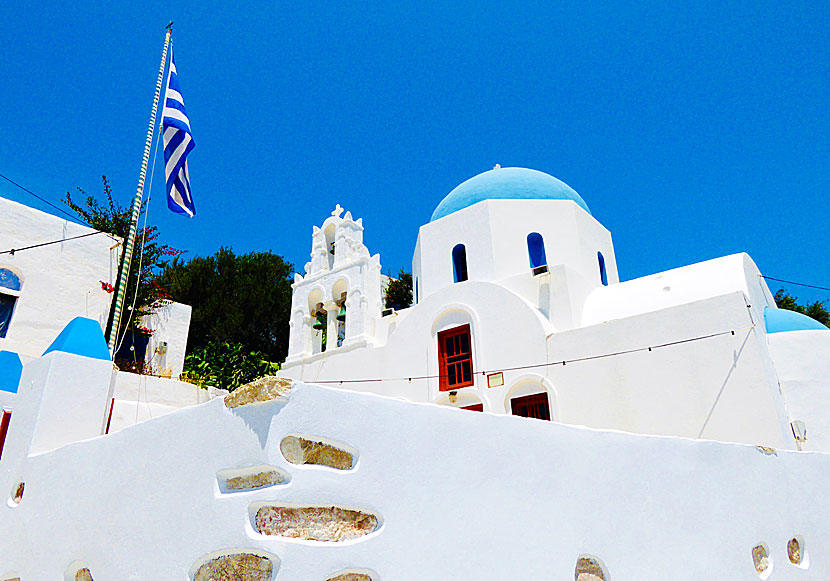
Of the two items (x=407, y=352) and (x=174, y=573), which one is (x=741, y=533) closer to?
(x=174, y=573)

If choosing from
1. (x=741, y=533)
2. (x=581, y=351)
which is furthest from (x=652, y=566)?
(x=581, y=351)

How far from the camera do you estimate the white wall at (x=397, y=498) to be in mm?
4535

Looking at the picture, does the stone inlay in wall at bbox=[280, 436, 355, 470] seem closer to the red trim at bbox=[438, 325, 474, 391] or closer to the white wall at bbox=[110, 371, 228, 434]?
the white wall at bbox=[110, 371, 228, 434]

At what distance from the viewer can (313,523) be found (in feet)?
14.7

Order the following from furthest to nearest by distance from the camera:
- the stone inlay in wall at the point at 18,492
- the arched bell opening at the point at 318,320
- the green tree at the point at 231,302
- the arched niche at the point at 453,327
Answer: the green tree at the point at 231,302 < the arched bell opening at the point at 318,320 < the arched niche at the point at 453,327 < the stone inlay in wall at the point at 18,492

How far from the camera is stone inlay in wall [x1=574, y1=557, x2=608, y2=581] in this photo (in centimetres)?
533

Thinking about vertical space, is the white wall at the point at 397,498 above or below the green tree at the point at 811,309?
below

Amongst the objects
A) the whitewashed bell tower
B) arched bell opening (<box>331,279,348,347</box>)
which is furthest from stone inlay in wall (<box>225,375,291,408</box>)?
arched bell opening (<box>331,279,348,347</box>)

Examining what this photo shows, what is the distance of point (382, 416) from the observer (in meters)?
4.95

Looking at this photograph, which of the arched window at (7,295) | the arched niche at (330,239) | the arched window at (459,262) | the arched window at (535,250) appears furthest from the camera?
the arched niche at (330,239)

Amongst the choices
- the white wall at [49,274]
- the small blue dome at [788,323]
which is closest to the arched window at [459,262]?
the small blue dome at [788,323]

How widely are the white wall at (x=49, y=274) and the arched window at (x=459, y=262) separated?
7942mm

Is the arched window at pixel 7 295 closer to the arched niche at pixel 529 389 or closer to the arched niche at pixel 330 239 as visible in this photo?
the arched niche at pixel 330 239

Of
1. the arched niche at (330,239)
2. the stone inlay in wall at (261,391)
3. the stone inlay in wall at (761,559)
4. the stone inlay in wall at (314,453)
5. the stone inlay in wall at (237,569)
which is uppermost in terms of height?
the arched niche at (330,239)
